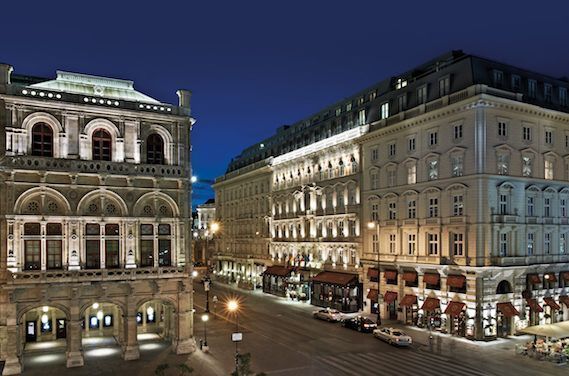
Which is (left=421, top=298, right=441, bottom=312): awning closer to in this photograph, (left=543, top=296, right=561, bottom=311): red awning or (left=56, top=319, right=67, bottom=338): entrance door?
(left=543, top=296, right=561, bottom=311): red awning

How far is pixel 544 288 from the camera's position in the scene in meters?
52.0

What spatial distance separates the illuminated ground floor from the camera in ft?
156

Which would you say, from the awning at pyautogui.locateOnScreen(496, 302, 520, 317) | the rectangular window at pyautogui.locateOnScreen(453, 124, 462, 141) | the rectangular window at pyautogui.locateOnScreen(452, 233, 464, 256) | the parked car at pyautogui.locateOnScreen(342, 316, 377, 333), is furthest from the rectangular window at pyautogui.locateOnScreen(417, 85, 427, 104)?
the parked car at pyautogui.locateOnScreen(342, 316, 377, 333)

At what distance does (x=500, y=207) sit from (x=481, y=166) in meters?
4.39

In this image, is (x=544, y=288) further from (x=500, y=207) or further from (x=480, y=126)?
(x=480, y=126)

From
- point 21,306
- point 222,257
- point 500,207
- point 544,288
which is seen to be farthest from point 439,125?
point 222,257

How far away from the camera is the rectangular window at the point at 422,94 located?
184ft

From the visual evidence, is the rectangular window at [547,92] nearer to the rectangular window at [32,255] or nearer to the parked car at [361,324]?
the parked car at [361,324]

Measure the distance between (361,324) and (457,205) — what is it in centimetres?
1474

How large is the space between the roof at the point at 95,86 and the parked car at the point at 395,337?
2804 cm

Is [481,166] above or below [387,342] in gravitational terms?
above

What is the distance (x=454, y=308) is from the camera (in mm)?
48562

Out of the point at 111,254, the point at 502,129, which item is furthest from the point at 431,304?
the point at 111,254

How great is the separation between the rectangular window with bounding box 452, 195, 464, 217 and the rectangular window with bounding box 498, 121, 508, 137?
22.6 ft
